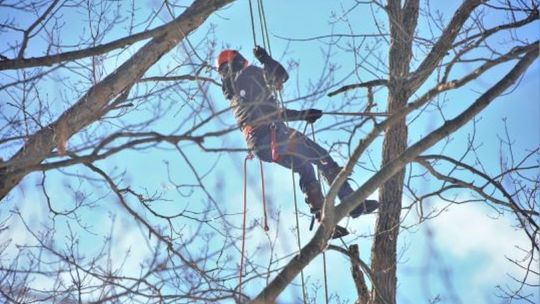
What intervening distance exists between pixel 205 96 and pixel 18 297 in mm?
2713

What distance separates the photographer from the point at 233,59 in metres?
5.85

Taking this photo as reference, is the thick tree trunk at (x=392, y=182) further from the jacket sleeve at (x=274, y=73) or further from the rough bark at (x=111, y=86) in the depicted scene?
the rough bark at (x=111, y=86)

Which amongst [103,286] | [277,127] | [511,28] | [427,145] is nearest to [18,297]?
[103,286]

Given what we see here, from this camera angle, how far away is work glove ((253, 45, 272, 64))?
5680mm

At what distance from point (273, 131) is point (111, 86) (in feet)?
4.42

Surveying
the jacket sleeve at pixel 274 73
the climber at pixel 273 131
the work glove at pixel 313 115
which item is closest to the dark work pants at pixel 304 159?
the climber at pixel 273 131

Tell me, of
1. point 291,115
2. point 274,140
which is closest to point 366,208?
point 274,140

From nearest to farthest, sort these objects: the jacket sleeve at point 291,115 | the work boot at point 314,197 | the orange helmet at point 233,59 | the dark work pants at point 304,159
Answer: the jacket sleeve at point 291,115, the dark work pants at point 304,159, the orange helmet at point 233,59, the work boot at point 314,197

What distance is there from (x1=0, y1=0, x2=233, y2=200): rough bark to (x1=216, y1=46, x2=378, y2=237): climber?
45 centimetres

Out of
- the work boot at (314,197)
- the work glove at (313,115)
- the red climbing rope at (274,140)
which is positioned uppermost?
the work boot at (314,197)

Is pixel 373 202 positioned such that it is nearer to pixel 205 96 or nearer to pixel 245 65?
pixel 245 65

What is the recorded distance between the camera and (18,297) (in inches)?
222

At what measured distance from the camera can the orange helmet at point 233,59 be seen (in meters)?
5.82

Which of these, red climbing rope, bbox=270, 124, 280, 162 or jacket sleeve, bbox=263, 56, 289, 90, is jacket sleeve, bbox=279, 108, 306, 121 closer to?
jacket sleeve, bbox=263, 56, 289, 90
